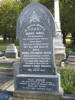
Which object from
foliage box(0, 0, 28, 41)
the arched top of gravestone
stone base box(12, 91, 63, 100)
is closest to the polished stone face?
the arched top of gravestone

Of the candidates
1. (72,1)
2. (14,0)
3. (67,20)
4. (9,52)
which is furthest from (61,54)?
(14,0)

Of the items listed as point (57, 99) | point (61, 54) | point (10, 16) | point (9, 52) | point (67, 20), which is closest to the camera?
point (57, 99)

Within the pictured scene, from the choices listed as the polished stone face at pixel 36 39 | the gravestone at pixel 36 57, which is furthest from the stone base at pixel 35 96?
the polished stone face at pixel 36 39

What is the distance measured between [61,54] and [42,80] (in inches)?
380

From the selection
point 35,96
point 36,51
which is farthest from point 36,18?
point 35,96

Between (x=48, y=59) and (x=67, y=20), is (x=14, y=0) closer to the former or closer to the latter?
(x=67, y=20)

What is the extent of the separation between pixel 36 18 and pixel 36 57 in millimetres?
1173

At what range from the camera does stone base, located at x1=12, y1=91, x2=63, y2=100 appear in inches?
210

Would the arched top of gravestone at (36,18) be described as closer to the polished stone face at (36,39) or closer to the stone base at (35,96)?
the polished stone face at (36,39)

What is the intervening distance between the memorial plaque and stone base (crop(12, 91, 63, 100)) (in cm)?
14

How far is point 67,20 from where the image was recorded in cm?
3319

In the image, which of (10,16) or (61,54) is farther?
(10,16)

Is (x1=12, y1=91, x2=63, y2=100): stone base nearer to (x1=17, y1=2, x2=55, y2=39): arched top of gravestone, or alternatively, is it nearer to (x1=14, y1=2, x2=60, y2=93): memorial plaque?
(x1=14, y1=2, x2=60, y2=93): memorial plaque

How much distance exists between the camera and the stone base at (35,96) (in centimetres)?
534
